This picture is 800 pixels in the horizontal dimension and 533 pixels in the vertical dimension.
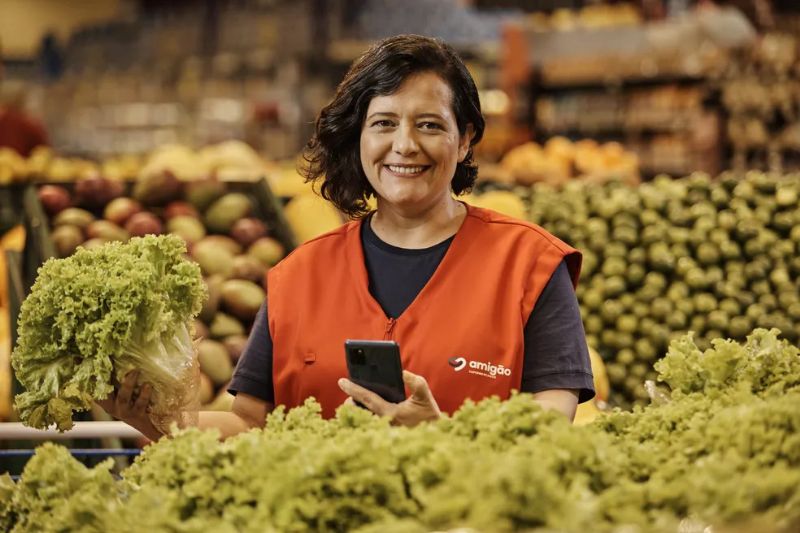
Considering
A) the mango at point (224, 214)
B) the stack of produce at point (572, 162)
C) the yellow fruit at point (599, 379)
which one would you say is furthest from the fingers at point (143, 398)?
the stack of produce at point (572, 162)

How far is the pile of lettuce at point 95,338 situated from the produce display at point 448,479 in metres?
0.19

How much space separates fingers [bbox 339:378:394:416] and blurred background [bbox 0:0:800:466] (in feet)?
5.03

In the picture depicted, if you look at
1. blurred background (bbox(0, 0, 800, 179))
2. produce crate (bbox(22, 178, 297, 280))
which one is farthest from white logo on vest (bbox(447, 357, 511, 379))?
blurred background (bbox(0, 0, 800, 179))

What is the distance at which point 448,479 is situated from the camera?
1354 mm

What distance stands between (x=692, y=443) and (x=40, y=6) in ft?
49.3

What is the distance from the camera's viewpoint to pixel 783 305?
4371mm

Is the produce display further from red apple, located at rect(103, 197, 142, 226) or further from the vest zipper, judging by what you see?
red apple, located at rect(103, 197, 142, 226)

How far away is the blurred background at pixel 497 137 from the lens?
168 inches

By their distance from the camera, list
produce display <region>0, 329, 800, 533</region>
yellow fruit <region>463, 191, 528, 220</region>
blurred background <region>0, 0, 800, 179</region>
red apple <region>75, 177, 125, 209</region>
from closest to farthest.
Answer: produce display <region>0, 329, 800, 533</region> < red apple <region>75, 177, 125, 209</region> < yellow fruit <region>463, 191, 528, 220</region> < blurred background <region>0, 0, 800, 179</region>

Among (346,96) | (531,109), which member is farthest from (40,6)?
(346,96)

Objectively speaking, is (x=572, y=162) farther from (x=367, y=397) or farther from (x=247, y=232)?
(x=367, y=397)

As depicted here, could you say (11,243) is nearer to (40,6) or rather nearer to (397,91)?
(397,91)

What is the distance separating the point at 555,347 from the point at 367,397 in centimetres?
46

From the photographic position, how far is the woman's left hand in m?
1.80
